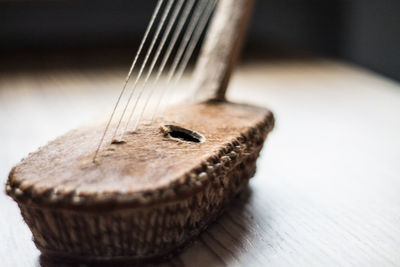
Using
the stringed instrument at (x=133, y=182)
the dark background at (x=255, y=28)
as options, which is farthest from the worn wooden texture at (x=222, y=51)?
the dark background at (x=255, y=28)

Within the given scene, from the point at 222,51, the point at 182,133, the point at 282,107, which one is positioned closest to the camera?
the point at 182,133

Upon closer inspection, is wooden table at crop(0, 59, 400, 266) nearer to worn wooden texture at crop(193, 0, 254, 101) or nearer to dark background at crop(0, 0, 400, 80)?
worn wooden texture at crop(193, 0, 254, 101)

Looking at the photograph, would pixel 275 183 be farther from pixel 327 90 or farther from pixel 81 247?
pixel 327 90

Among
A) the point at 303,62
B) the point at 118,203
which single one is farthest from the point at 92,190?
the point at 303,62

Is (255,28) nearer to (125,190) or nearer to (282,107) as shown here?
(282,107)

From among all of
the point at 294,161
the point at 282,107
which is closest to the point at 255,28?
the point at 282,107

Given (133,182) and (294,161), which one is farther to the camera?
(294,161)

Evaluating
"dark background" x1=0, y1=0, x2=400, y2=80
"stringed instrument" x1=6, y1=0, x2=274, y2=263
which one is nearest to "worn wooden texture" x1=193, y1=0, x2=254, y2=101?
"stringed instrument" x1=6, y1=0, x2=274, y2=263
